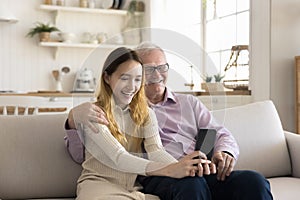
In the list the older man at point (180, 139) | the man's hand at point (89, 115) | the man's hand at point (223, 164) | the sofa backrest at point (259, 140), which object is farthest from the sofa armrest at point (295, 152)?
the man's hand at point (89, 115)

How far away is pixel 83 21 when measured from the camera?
17.6 ft

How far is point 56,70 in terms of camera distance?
5211 millimetres

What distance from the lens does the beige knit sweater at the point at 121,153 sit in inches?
62.9

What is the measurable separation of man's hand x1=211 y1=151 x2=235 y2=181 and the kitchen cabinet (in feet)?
11.7

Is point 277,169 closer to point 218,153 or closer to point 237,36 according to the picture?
point 218,153

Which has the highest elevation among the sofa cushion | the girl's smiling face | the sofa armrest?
the girl's smiling face

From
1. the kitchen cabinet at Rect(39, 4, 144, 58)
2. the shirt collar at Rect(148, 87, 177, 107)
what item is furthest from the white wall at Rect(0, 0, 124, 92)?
the shirt collar at Rect(148, 87, 177, 107)

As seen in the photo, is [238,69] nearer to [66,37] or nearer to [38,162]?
[66,37]

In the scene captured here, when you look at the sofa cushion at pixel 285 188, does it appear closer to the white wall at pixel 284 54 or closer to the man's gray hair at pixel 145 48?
the man's gray hair at pixel 145 48

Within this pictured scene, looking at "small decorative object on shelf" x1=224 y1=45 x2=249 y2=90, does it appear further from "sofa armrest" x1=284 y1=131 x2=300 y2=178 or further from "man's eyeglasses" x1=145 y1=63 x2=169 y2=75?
"man's eyeglasses" x1=145 y1=63 x2=169 y2=75

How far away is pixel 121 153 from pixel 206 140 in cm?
40

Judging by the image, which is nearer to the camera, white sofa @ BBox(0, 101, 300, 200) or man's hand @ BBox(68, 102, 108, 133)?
man's hand @ BBox(68, 102, 108, 133)

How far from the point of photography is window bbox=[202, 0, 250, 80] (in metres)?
4.09

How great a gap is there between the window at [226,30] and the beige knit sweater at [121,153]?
7.95 feet
